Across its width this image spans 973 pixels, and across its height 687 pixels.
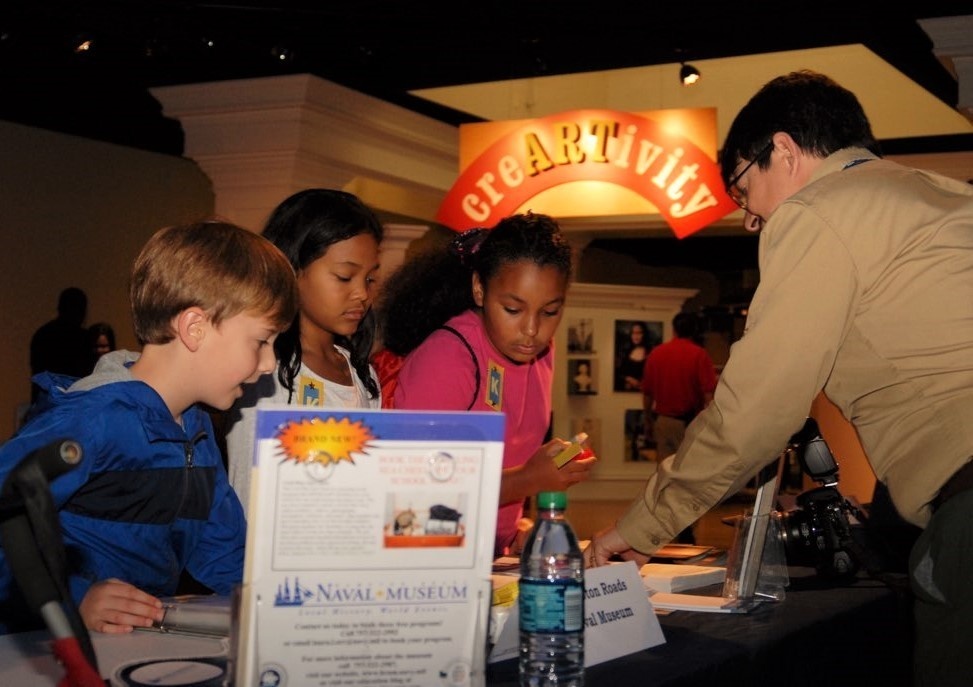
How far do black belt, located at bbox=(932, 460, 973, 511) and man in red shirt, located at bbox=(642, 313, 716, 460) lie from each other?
6.86m

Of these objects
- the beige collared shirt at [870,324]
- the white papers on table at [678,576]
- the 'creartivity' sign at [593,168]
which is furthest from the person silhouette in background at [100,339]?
the beige collared shirt at [870,324]

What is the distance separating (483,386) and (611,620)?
106 centimetres

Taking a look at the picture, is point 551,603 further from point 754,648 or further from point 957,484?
point 957,484

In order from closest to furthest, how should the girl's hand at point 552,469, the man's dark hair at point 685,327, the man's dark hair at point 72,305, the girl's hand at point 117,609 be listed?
the girl's hand at point 117,609
the girl's hand at point 552,469
the man's dark hair at point 72,305
the man's dark hair at point 685,327

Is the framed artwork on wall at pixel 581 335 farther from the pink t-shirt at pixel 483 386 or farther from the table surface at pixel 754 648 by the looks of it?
the table surface at pixel 754 648

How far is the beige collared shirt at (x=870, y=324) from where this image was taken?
177 cm

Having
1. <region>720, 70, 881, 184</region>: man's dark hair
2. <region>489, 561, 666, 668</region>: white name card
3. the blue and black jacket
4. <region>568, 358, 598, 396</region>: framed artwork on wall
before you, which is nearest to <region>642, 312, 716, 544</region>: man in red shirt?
<region>568, 358, 598, 396</region>: framed artwork on wall

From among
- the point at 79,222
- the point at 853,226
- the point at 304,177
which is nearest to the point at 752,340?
the point at 853,226

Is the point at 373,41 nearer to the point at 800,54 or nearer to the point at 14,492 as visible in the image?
the point at 800,54

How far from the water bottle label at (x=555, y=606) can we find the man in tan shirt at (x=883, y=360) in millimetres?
670

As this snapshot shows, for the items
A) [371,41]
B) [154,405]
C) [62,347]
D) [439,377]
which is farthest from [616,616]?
[62,347]

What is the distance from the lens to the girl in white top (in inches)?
95.3

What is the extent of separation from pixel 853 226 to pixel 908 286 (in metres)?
0.13

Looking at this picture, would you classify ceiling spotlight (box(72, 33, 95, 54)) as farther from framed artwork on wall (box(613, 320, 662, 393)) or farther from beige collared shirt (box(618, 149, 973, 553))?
framed artwork on wall (box(613, 320, 662, 393))
